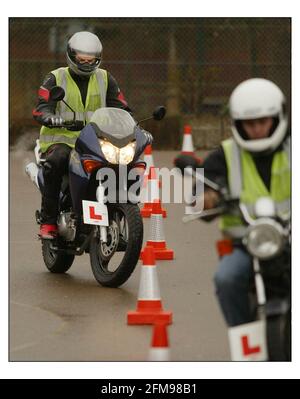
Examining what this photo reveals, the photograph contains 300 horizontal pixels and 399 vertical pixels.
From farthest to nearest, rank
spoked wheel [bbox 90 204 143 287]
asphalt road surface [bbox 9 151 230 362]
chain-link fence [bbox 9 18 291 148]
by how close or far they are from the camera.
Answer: chain-link fence [bbox 9 18 291 148] → spoked wheel [bbox 90 204 143 287] → asphalt road surface [bbox 9 151 230 362]

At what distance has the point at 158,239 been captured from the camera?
1131 cm

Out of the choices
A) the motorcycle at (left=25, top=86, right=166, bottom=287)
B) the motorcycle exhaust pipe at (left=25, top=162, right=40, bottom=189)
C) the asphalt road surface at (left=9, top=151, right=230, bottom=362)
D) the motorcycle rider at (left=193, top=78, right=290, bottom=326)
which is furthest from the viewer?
the motorcycle exhaust pipe at (left=25, top=162, right=40, bottom=189)

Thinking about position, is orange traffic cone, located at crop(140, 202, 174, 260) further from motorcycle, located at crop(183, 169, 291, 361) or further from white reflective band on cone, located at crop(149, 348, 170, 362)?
motorcycle, located at crop(183, 169, 291, 361)

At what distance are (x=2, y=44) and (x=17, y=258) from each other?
111 inches

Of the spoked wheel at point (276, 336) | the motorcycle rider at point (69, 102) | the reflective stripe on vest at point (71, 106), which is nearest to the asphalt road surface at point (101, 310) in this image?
the motorcycle rider at point (69, 102)

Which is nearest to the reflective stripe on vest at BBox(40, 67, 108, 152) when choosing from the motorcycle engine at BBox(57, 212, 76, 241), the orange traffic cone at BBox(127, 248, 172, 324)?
the motorcycle engine at BBox(57, 212, 76, 241)

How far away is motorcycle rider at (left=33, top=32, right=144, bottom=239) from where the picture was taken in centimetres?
1002

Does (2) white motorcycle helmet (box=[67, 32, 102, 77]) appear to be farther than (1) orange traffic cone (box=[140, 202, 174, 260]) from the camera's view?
No

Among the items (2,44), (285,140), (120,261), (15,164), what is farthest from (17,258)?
(15,164)

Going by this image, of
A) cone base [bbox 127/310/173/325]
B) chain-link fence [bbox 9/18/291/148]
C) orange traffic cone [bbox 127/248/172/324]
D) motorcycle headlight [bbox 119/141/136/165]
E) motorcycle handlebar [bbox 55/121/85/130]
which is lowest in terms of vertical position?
cone base [bbox 127/310/173/325]

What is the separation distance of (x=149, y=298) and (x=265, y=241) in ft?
9.58

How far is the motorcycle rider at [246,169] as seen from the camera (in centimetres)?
592

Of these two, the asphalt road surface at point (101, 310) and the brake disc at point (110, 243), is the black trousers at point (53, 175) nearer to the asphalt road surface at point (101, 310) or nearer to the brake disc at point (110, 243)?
the asphalt road surface at point (101, 310)

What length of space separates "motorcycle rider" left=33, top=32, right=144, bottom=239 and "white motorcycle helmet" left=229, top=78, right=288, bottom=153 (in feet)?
13.3
